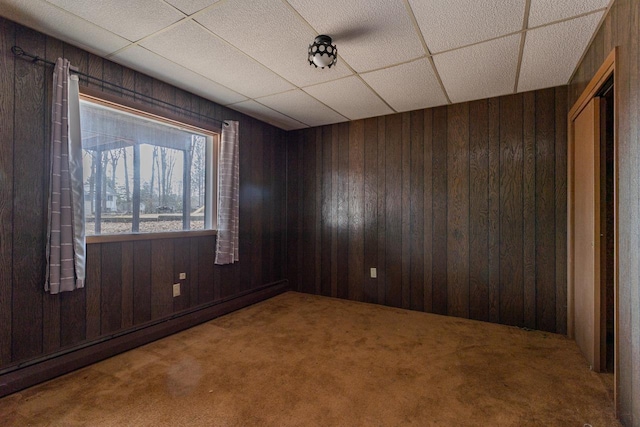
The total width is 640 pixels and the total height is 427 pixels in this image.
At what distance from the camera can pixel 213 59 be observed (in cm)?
233

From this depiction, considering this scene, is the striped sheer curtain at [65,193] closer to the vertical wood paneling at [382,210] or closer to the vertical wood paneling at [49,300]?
the vertical wood paneling at [49,300]

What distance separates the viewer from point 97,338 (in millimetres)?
2287

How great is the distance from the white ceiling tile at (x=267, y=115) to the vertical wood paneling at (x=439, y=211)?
1829 millimetres

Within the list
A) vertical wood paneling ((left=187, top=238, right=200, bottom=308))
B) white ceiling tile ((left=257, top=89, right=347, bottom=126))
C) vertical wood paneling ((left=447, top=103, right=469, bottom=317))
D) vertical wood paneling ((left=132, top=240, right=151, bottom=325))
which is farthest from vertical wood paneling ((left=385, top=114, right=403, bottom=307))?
vertical wood paneling ((left=132, top=240, right=151, bottom=325))

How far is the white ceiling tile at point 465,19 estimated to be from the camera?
1682 mm

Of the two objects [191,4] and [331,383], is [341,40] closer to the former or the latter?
[191,4]

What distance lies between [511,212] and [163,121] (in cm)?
366

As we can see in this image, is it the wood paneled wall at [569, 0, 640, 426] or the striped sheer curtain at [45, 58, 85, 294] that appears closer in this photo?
the wood paneled wall at [569, 0, 640, 426]

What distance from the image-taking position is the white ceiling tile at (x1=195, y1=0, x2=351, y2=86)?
1.75m

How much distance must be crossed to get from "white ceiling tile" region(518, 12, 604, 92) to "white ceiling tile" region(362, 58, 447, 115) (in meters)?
0.70

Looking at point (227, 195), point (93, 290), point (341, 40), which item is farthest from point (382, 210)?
point (93, 290)

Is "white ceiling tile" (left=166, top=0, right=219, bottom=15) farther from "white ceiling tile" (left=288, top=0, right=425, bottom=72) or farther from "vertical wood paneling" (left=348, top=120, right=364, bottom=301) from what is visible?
"vertical wood paneling" (left=348, top=120, right=364, bottom=301)

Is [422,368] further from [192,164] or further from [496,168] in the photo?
[192,164]

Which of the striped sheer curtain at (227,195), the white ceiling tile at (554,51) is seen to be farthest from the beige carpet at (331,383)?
the white ceiling tile at (554,51)
